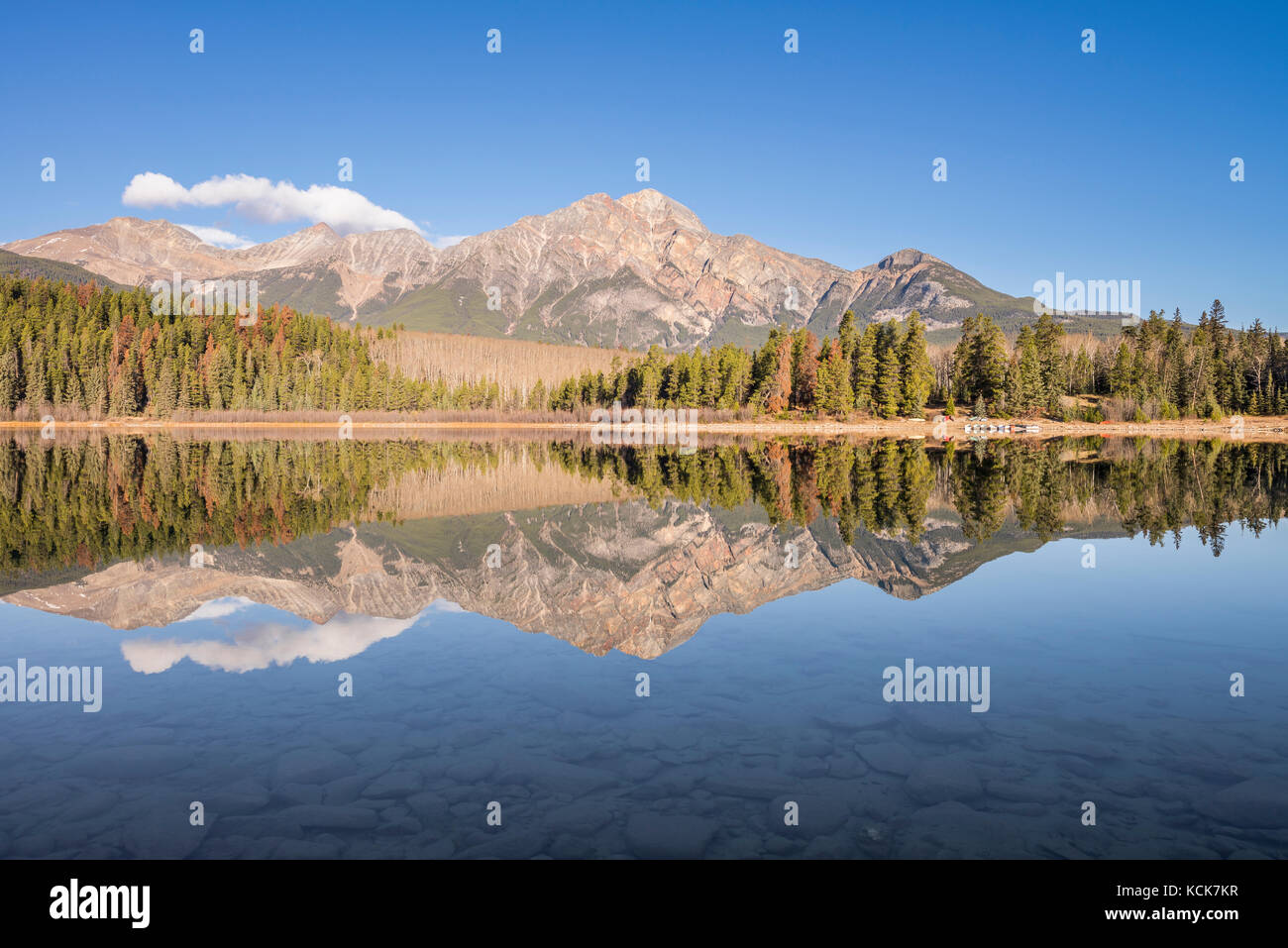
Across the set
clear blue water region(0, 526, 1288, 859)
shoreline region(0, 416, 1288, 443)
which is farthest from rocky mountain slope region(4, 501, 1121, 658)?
shoreline region(0, 416, 1288, 443)

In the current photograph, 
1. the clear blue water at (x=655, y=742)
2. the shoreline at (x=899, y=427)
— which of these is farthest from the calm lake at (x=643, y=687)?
the shoreline at (x=899, y=427)

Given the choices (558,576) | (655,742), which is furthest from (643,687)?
(558,576)

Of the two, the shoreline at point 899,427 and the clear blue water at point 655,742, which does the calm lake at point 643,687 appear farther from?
the shoreline at point 899,427

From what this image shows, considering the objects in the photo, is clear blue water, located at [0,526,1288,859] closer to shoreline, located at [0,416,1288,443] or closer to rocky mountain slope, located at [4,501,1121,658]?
rocky mountain slope, located at [4,501,1121,658]

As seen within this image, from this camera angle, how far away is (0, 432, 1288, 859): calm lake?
740cm

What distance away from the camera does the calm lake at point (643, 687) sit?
7402 millimetres

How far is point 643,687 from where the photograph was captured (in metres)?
11.4

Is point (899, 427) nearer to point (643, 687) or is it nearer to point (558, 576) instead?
point (558, 576)

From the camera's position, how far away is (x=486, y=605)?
16297 mm

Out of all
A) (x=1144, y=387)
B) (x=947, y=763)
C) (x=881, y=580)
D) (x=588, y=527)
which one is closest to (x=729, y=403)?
(x=1144, y=387)
